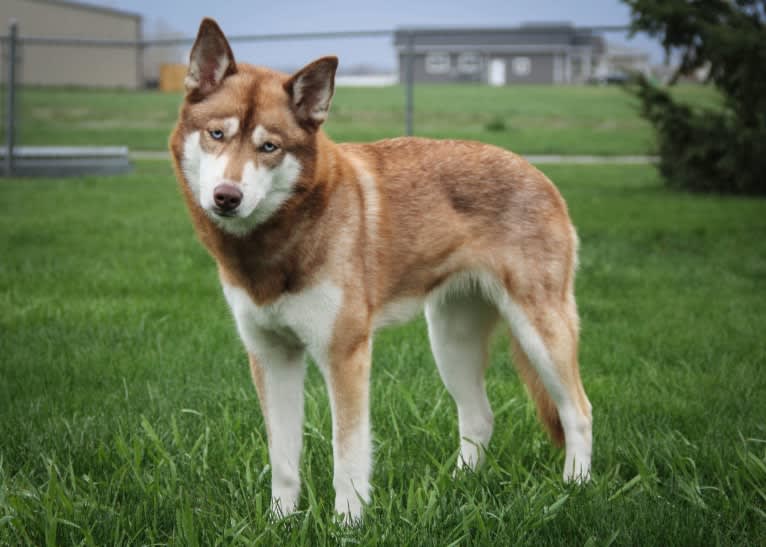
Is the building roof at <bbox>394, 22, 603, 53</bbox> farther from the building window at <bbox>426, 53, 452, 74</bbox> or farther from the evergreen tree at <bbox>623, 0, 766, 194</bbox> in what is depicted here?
the evergreen tree at <bbox>623, 0, 766, 194</bbox>

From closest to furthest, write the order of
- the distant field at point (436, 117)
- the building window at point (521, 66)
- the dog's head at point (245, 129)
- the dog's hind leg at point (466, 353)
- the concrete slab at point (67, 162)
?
the dog's head at point (245, 129) < the dog's hind leg at point (466, 353) < the concrete slab at point (67, 162) < the distant field at point (436, 117) < the building window at point (521, 66)

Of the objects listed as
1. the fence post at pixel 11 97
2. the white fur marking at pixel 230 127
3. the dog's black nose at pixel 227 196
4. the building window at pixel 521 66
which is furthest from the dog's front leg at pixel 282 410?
the building window at pixel 521 66

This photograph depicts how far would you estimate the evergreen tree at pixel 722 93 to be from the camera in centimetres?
966

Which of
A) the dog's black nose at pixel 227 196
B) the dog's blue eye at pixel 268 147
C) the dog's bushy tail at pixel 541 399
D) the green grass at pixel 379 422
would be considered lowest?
the green grass at pixel 379 422

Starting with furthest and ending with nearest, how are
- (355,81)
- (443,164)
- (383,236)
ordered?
(355,81) < (443,164) < (383,236)

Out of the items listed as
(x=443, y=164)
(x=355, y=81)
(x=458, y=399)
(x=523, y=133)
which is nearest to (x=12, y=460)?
(x=458, y=399)

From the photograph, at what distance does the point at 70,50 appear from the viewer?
38.3 meters

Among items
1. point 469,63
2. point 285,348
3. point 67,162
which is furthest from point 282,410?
point 469,63

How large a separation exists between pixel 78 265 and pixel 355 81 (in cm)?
3697

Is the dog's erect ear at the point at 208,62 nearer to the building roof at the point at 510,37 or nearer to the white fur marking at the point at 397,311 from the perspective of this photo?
the white fur marking at the point at 397,311

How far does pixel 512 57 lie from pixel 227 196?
46.7 meters

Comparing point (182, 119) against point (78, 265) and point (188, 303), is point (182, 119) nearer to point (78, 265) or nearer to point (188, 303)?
point (188, 303)

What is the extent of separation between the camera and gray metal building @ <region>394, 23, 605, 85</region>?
43.4m

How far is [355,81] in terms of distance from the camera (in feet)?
142
